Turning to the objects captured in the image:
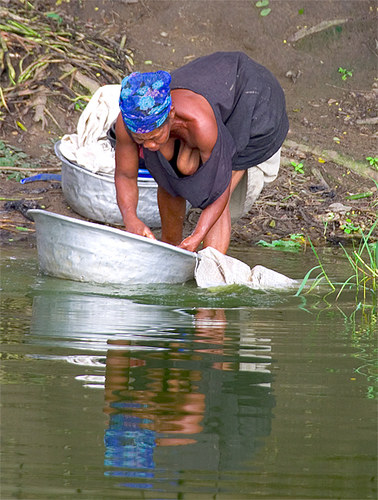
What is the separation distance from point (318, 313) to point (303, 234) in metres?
2.10

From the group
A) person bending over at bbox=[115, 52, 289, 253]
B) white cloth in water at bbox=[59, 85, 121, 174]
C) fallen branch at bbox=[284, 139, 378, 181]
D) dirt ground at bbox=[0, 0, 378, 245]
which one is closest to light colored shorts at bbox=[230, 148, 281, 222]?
person bending over at bbox=[115, 52, 289, 253]

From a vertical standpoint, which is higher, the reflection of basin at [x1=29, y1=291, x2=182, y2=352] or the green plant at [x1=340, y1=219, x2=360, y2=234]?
the green plant at [x1=340, y1=219, x2=360, y2=234]

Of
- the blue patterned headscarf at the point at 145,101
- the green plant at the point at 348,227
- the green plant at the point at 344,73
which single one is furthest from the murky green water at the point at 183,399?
the green plant at the point at 344,73

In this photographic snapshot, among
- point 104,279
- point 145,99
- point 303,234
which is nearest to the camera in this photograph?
point 145,99

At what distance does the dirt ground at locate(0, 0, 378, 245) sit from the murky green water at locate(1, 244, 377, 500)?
209 cm

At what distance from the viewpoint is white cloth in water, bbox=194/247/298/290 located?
3908mm

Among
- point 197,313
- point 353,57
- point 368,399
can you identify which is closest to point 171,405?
point 368,399

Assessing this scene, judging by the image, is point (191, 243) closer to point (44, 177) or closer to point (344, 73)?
point (44, 177)

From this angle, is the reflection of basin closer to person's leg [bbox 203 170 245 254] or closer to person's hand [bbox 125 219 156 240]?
person's hand [bbox 125 219 156 240]

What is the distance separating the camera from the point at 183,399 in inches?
94.3

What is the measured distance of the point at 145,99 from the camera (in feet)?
11.4

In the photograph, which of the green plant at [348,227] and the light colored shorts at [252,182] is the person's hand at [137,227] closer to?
the light colored shorts at [252,182]

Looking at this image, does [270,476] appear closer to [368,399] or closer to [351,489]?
[351,489]

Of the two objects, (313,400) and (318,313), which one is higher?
(318,313)
